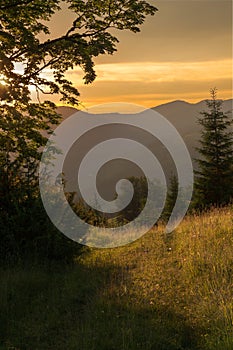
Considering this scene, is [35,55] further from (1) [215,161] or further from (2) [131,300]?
(1) [215,161]

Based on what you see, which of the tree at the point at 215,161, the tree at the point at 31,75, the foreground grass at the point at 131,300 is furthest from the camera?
the tree at the point at 215,161

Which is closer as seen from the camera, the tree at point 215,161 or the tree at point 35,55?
the tree at point 35,55

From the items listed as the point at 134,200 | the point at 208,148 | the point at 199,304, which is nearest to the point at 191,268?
the point at 199,304

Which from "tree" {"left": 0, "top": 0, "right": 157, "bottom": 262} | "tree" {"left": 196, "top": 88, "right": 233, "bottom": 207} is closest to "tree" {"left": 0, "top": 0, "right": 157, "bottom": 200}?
"tree" {"left": 0, "top": 0, "right": 157, "bottom": 262}

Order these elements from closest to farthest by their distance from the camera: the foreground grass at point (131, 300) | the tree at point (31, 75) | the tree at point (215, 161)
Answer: the foreground grass at point (131, 300)
the tree at point (31, 75)
the tree at point (215, 161)

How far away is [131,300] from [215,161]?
26425mm

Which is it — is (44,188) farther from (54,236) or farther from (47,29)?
(47,29)

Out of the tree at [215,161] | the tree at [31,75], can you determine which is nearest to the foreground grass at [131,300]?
the tree at [31,75]

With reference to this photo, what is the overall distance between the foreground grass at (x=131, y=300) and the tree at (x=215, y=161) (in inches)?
821

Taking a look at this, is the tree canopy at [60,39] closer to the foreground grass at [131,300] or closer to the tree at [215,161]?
the foreground grass at [131,300]

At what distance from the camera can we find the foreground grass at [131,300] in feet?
20.2

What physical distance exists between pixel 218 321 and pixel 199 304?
757mm

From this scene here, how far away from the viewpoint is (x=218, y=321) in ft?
19.7

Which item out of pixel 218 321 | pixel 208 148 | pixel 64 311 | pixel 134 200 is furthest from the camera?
pixel 134 200
